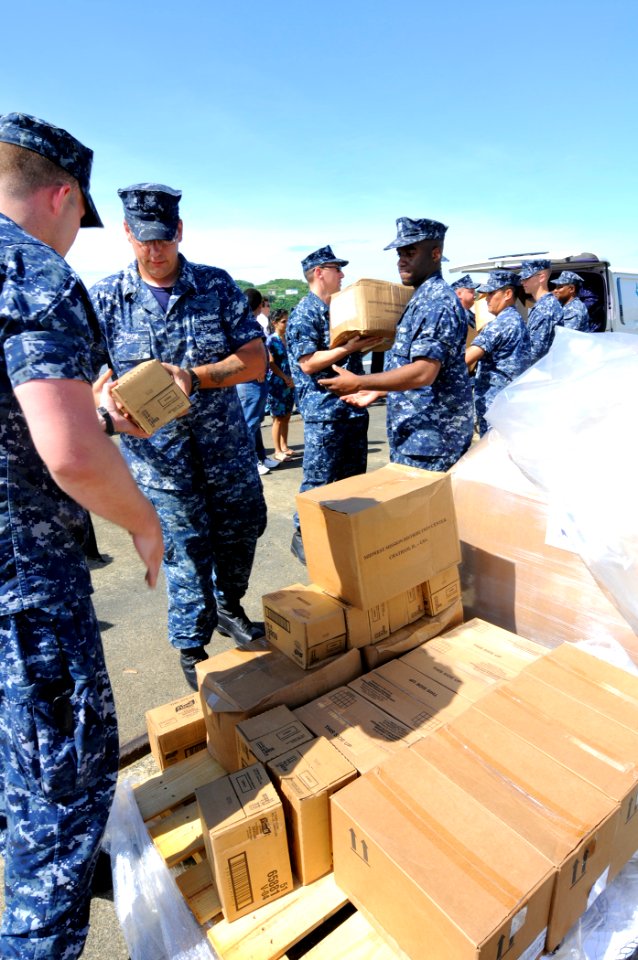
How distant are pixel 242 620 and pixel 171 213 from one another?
1.89 m

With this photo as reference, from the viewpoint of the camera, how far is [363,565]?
66.0 inches

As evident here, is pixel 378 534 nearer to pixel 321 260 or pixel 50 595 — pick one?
pixel 50 595

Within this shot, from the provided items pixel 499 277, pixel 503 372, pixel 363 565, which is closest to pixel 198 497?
pixel 363 565

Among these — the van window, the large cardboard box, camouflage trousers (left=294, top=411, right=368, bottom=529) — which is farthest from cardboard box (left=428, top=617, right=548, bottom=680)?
the van window

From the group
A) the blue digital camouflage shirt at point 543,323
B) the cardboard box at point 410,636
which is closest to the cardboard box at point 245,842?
the cardboard box at point 410,636

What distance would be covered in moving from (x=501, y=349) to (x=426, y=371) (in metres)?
Result: 2.67

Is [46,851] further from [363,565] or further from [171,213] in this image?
[171,213]

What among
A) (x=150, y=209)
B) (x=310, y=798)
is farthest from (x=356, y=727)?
(x=150, y=209)

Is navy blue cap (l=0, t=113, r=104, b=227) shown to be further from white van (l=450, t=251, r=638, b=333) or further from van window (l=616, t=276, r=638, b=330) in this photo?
van window (l=616, t=276, r=638, b=330)

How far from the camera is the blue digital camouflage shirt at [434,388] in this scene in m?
2.45

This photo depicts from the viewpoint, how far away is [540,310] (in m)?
5.65

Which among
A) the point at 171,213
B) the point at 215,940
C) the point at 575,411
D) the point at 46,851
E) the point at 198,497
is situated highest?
the point at 171,213

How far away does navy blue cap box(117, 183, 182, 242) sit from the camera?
203 cm

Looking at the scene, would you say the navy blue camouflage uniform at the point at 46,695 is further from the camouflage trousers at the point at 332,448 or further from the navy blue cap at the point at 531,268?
the navy blue cap at the point at 531,268
